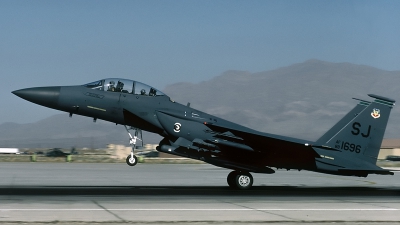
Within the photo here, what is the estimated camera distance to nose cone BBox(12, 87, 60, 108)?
67.9ft

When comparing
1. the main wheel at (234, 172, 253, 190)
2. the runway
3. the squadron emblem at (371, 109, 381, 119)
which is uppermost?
the squadron emblem at (371, 109, 381, 119)

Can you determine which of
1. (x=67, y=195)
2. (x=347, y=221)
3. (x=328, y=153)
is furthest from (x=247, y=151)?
(x=347, y=221)

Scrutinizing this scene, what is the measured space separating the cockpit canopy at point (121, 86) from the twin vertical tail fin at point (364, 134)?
7017mm

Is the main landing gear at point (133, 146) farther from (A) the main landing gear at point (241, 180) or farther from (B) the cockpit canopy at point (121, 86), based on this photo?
(A) the main landing gear at point (241, 180)

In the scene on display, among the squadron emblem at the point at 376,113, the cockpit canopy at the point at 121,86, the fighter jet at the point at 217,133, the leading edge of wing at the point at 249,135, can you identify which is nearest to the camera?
the leading edge of wing at the point at 249,135

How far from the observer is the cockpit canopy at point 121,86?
21109 millimetres

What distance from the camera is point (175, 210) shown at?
14.2 m

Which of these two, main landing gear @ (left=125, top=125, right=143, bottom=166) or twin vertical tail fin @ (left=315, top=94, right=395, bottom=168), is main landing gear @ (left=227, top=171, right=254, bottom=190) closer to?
twin vertical tail fin @ (left=315, top=94, right=395, bottom=168)

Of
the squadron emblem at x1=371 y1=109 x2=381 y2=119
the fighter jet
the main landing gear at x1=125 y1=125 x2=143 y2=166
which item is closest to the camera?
the fighter jet

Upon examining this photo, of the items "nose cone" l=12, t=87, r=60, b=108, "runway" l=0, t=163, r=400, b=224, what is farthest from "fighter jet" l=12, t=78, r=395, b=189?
"runway" l=0, t=163, r=400, b=224

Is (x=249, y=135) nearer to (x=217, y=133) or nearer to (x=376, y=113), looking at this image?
(x=217, y=133)

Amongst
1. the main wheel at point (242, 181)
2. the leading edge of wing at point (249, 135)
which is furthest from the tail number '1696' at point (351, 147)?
the main wheel at point (242, 181)

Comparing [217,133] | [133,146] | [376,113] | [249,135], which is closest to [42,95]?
[133,146]

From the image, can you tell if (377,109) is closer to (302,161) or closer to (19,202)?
(302,161)
